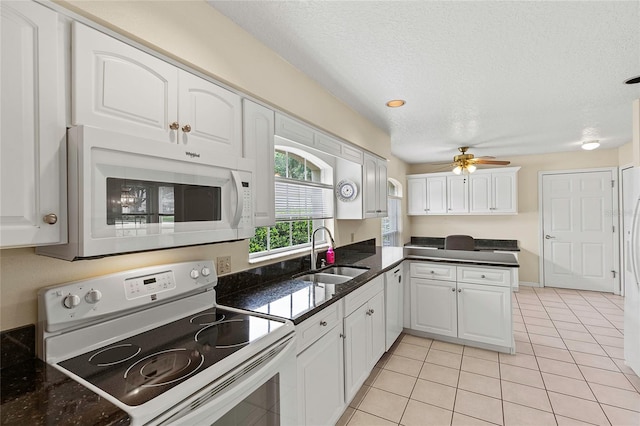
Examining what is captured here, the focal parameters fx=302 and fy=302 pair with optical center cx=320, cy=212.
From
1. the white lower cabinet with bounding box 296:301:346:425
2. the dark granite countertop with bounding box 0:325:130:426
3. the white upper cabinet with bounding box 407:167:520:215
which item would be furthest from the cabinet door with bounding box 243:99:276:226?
the white upper cabinet with bounding box 407:167:520:215

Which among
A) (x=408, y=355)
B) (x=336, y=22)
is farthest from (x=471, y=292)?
(x=336, y=22)

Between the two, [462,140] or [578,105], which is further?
[462,140]

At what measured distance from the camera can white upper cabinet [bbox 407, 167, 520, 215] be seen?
5.31m

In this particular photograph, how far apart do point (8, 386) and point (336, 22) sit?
202 cm

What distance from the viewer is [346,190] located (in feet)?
10.2

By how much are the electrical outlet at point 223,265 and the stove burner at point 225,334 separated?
0.43 meters

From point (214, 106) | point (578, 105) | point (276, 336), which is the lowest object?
point (276, 336)

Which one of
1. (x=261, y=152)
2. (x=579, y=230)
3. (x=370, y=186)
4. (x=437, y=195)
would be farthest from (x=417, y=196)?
(x=261, y=152)

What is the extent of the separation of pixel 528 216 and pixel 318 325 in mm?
5425

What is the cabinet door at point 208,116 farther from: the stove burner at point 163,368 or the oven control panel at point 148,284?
the stove burner at point 163,368

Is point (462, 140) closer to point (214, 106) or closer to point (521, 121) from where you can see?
point (521, 121)

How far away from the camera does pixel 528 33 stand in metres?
1.74

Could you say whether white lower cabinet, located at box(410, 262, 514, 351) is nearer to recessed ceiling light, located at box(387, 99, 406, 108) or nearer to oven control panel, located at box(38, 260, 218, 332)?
recessed ceiling light, located at box(387, 99, 406, 108)

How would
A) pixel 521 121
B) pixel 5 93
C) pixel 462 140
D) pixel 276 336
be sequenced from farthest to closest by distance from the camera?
pixel 462 140 → pixel 521 121 → pixel 276 336 → pixel 5 93
